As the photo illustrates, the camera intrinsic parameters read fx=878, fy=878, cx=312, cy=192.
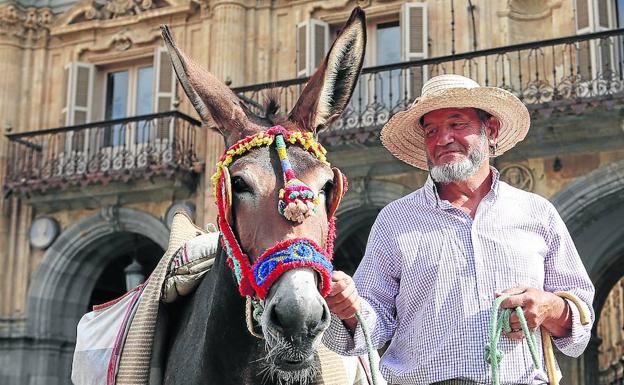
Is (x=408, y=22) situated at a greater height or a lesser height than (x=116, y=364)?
greater

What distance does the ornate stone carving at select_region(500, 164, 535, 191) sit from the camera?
1238cm

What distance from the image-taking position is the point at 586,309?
9.64 feet

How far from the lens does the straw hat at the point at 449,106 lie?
321 cm

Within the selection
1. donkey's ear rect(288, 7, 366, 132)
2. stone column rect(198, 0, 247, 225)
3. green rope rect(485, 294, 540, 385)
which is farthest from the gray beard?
stone column rect(198, 0, 247, 225)

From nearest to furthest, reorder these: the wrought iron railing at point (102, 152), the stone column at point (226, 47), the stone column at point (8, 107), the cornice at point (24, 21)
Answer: the stone column at point (226, 47), the wrought iron railing at point (102, 152), the stone column at point (8, 107), the cornice at point (24, 21)

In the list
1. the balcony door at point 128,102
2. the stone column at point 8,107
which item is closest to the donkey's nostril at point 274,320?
the balcony door at point 128,102

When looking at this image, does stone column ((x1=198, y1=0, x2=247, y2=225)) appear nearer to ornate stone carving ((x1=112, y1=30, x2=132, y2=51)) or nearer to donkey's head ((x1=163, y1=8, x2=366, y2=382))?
ornate stone carving ((x1=112, y1=30, x2=132, y2=51))

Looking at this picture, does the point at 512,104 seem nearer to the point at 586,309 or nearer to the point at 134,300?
the point at 586,309

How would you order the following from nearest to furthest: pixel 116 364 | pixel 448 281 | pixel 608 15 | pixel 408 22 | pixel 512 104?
1. pixel 448 281
2. pixel 512 104
3. pixel 116 364
4. pixel 608 15
5. pixel 408 22

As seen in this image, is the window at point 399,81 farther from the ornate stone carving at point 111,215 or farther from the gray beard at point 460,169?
the gray beard at point 460,169

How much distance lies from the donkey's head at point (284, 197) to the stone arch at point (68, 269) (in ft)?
39.1

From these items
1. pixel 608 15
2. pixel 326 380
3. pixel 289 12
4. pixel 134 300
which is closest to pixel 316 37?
pixel 289 12

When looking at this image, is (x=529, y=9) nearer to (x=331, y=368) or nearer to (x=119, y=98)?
(x=119, y=98)

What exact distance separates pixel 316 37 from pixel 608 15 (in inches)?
179
